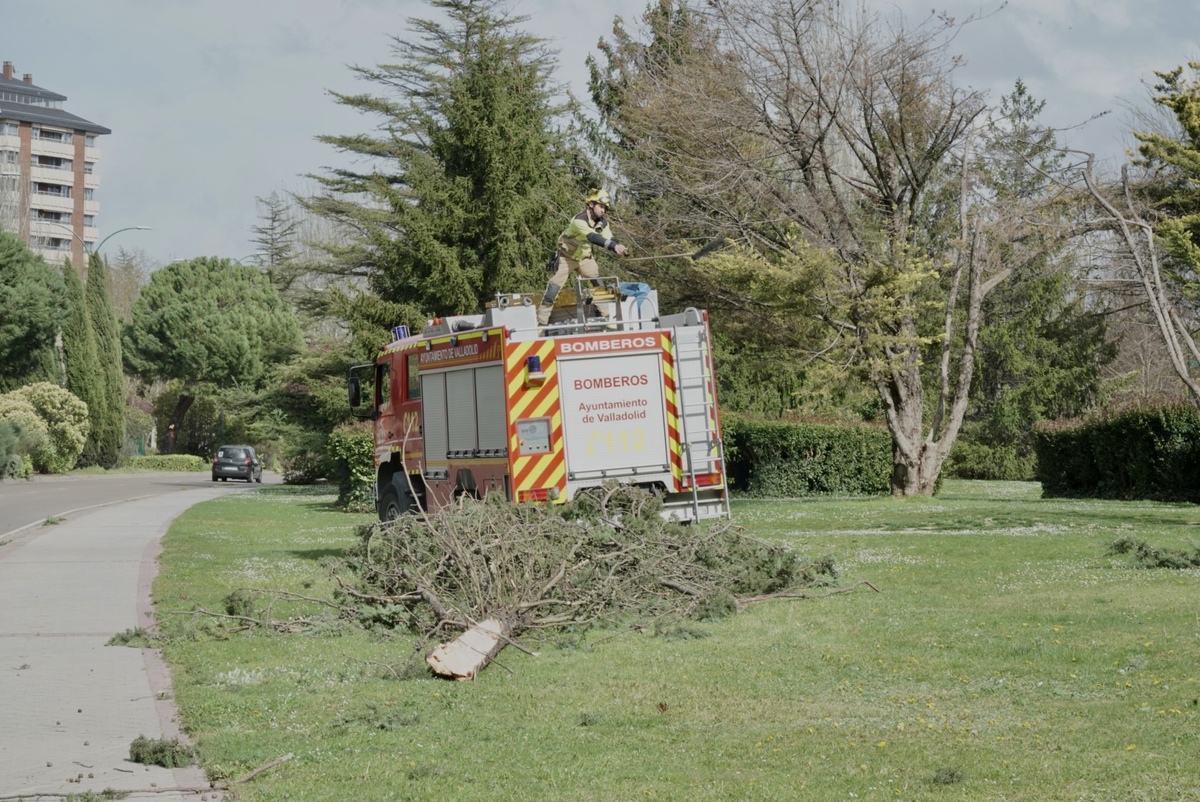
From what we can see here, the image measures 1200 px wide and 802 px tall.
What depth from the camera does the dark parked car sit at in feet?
180

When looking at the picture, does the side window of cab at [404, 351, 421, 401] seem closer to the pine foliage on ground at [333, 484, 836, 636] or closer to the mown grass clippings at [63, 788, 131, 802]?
the pine foliage on ground at [333, 484, 836, 636]

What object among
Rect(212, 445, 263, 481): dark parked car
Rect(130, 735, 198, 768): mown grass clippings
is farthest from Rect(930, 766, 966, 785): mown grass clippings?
Rect(212, 445, 263, 481): dark parked car

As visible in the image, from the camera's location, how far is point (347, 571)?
12195 millimetres

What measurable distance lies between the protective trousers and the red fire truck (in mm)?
203

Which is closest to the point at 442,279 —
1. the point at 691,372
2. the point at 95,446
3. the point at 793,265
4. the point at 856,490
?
the point at 793,265

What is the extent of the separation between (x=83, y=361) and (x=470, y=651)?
54.1 metres

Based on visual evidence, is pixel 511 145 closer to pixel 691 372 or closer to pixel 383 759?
pixel 691 372

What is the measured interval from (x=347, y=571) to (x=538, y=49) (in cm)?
4130

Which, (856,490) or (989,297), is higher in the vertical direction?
(989,297)

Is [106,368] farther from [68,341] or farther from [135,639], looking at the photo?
[135,639]

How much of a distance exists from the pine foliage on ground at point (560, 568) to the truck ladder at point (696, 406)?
4.91 ft

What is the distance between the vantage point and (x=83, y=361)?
58469 mm

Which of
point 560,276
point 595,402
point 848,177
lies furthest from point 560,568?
point 848,177

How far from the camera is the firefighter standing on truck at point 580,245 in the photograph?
1469 cm
